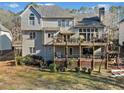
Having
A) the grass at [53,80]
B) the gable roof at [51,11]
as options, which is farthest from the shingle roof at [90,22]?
the grass at [53,80]

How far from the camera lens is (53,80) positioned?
30.4 metres

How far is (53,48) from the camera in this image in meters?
41.5

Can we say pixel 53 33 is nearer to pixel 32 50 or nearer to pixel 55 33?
pixel 55 33

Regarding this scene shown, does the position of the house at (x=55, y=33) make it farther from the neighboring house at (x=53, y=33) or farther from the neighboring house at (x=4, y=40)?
the neighboring house at (x=4, y=40)

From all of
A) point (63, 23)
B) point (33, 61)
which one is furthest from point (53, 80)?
point (63, 23)

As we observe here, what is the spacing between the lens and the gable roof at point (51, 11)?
42219mm

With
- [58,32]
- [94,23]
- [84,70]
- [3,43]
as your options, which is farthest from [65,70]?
[3,43]

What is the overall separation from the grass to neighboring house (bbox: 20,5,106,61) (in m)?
6.54

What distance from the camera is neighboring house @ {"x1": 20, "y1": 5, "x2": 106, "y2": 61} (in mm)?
41906

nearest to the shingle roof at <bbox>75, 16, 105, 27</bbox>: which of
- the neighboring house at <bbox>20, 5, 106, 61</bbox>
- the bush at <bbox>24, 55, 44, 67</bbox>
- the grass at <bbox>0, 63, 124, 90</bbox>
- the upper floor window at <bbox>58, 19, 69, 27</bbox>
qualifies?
the neighboring house at <bbox>20, 5, 106, 61</bbox>

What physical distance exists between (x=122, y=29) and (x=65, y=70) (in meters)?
19.7

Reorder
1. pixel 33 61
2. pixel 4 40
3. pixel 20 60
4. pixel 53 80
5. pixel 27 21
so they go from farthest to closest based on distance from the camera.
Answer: pixel 4 40, pixel 27 21, pixel 33 61, pixel 20 60, pixel 53 80

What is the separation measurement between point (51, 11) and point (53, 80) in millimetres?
15068

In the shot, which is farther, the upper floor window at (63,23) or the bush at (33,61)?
the upper floor window at (63,23)
